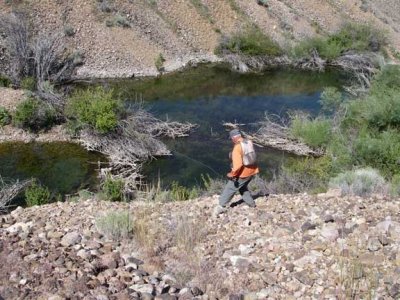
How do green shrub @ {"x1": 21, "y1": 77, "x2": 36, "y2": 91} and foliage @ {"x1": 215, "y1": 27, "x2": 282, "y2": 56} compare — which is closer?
green shrub @ {"x1": 21, "y1": 77, "x2": 36, "y2": 91}

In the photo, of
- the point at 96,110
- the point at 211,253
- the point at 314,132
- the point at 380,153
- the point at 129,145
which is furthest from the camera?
the point at 314,132

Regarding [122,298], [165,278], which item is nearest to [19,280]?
[122,298]

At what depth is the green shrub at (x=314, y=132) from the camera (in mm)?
20016

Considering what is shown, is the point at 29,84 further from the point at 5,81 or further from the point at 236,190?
the point at 236,190

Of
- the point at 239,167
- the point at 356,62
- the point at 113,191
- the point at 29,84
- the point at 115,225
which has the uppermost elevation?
the point at 239,167

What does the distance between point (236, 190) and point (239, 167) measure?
51 cm

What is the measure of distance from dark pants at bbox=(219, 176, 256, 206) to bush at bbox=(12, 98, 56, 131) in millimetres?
11479

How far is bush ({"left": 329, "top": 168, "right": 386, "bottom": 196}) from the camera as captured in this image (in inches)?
449

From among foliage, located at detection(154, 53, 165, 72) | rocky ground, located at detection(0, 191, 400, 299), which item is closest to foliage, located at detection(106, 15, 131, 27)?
foliage, located at detection(154, 53, 165, 72)

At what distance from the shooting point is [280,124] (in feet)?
74.8

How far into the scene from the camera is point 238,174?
33.1 ft

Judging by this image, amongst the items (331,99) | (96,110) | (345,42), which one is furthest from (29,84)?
(345,42)

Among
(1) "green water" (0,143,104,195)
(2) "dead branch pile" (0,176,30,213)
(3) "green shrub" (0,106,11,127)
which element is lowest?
(1) "green water" (0,143,104,195)

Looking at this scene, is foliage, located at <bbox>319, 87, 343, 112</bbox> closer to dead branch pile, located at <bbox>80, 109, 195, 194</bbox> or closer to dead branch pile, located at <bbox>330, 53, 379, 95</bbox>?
dead branch pile, located at <bbox>80, 109, 195, 194</bbox>
